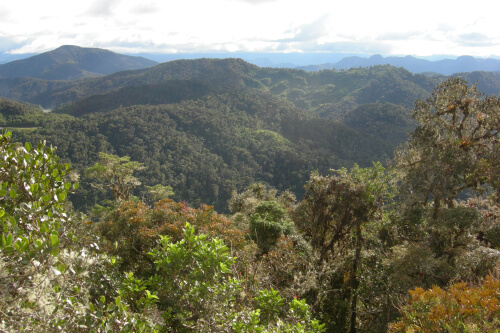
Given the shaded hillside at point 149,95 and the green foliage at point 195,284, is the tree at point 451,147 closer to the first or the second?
the green foliage at point 195,284

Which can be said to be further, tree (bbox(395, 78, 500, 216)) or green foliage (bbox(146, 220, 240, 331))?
tree (bbox(395, 78, 500, 216))

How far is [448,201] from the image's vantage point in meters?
7.54

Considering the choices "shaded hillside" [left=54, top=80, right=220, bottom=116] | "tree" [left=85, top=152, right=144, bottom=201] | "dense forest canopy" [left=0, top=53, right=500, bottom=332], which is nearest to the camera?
"dense forest canopy" [left=0, top=53, right=500, bottom=332]

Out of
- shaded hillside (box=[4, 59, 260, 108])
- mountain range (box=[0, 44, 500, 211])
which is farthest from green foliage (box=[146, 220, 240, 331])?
shaded hillside (box=[4, 59, 260, 108])

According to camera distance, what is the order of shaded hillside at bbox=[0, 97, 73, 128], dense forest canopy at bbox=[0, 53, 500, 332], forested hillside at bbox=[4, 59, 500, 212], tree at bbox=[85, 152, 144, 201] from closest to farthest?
1. dense forest canopy at bbox=[0, 53, 500, 332]
2. tree at bbox=[85, 152, 144, 201]
3. forested hillside at bbox=[4, 59, 500, 212]
4. shaded hillside at bbox=[0, 97, 73, 128]

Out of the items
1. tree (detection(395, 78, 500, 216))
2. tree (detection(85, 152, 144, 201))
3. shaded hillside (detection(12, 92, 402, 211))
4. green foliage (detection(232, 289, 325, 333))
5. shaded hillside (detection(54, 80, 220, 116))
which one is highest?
shaded hillside (detection(54, 80, 220, 116))

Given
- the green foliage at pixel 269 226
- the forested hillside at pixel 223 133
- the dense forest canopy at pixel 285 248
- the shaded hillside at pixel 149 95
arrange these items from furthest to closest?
the shaded hillside at pixel 149 95, the forested hillside at pixel 223 133, the green foliage at pixel 269 226, the dense forest canopy at pixel 285 248

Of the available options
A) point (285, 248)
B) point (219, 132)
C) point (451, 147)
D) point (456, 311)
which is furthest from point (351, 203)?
point (219, 132)

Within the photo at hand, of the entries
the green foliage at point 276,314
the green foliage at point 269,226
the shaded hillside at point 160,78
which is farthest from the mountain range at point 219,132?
the shaded hillside at point 160,78

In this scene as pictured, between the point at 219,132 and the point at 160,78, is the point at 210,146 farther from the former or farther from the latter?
the point at 160,78

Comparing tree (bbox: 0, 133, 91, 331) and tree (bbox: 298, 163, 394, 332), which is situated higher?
tree (bbox: 0, 133, 91, 331)

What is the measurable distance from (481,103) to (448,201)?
293 cm

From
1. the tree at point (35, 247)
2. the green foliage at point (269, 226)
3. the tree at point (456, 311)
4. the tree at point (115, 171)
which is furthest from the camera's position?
the tree at point (115, 171)

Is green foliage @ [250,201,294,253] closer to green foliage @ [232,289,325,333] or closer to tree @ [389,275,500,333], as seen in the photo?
green foliage @ [232,289,325,333]
